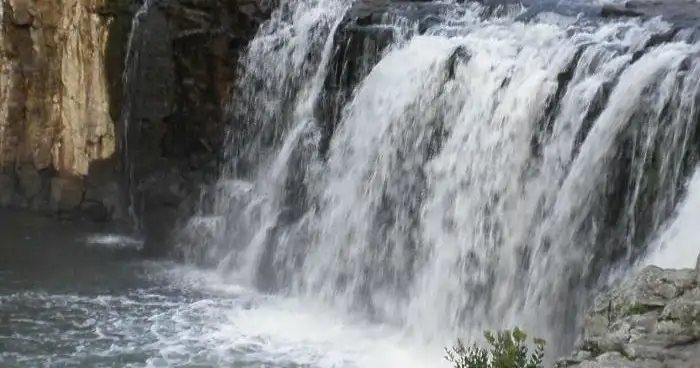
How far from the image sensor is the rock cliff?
50.0ft

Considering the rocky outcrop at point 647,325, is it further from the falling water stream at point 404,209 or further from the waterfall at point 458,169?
the waterfall at point 458,169

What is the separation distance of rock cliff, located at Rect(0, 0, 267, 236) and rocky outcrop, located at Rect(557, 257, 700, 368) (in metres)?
9.69

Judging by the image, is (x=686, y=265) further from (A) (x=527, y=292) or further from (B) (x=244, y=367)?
(B) (x=244, y=367)

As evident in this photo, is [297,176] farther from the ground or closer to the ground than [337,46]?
closer to the ground

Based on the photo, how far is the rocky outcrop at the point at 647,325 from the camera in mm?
5969

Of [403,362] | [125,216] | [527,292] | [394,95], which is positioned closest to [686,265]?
[527,292]

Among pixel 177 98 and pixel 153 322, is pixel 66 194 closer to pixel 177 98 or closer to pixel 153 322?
pixel 177 98

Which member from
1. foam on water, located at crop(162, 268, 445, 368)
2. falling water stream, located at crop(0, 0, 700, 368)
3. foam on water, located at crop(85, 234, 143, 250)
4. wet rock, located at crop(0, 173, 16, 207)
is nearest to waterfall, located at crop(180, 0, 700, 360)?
falling water stream, located at crop(0, 0, 700, 368)

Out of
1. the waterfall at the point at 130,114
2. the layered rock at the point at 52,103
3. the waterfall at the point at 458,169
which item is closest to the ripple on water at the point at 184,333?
the waterfall at the point at 458,169

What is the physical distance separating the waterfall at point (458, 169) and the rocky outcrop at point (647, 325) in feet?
9.29

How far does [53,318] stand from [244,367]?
2967 mm

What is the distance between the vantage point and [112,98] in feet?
51.4

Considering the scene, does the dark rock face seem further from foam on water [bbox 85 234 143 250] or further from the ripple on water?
the ripple on water

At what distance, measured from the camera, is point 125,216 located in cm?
1586
